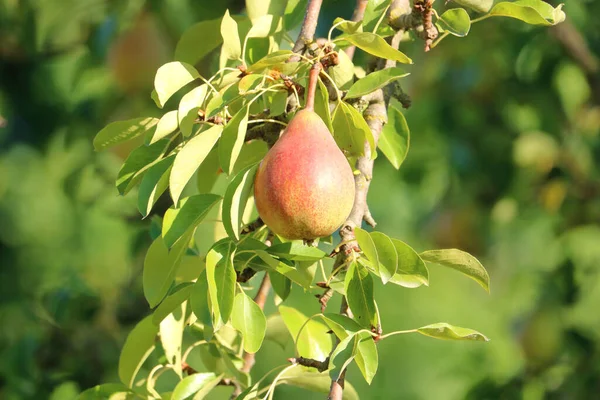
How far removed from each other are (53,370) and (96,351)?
8cm

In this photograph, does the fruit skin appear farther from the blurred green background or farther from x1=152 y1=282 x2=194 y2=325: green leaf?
the blurred green background

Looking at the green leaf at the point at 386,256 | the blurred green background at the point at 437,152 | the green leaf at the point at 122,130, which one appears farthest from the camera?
the blurred green background at the point at 437,152

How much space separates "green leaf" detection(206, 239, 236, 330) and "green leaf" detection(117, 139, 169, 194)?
94mm

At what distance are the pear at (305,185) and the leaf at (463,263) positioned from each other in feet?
0.26

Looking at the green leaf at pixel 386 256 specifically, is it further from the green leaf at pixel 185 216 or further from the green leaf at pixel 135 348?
the green leaf at pixel 135 348

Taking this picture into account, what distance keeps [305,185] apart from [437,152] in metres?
Result: 1.37

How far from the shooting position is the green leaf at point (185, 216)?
0.61 m

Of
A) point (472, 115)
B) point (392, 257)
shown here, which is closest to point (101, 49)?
point (472, 115)

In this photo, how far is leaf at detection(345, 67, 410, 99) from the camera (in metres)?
0.59

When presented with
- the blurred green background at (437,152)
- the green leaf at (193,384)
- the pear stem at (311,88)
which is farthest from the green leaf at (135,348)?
the blurred green background at (437,152)

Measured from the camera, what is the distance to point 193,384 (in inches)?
28.2

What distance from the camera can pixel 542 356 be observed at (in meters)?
1.82

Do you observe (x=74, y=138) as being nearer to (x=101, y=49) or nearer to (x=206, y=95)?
(x=101, y=49)

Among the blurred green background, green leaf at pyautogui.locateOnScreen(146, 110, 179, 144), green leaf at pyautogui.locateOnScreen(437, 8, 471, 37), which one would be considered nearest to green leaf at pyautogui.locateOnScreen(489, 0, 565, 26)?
green leaf at pyautogui.locateOnScreen(437, 8, 471, 37)
